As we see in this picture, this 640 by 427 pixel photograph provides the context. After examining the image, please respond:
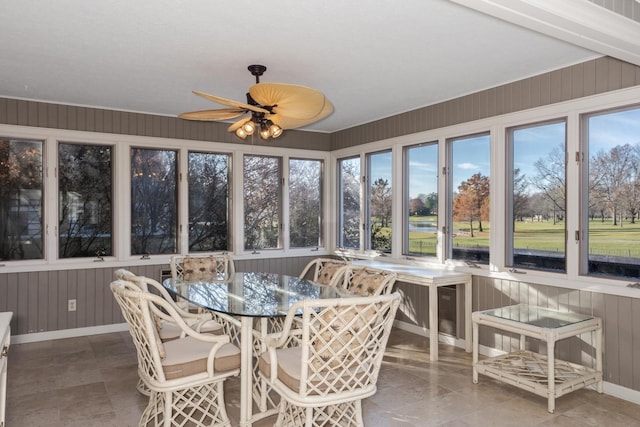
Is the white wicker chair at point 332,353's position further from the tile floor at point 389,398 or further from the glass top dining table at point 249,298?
the tile floor at point 389,398

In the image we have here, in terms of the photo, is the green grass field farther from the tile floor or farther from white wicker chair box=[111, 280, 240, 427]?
white wicker chair box=[111, 280, 240, 427]

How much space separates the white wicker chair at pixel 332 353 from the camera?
205 centimetres

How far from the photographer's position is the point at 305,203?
618 centimetres

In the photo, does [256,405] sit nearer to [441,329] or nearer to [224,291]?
[224,291]

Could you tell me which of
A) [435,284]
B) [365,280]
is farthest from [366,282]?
[435,284]

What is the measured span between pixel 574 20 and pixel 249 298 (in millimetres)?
2372

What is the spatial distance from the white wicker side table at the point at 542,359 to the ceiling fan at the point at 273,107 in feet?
6.64

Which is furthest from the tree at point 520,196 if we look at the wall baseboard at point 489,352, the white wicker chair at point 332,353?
the white wicker chair at point 332,353

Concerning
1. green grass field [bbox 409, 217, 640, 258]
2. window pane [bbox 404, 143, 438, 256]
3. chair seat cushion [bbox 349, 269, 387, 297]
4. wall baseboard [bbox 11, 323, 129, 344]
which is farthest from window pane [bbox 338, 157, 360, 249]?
wall baseboard [bbox 11, 323, 129, 344]

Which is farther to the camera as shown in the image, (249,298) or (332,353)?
(249,298)

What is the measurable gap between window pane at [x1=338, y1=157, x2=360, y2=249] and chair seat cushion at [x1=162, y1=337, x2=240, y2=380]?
11.4ft

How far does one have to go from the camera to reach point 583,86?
132 inches

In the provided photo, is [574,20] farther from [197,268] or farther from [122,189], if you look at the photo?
[122,189]

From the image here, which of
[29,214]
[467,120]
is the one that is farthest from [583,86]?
[29,214]
